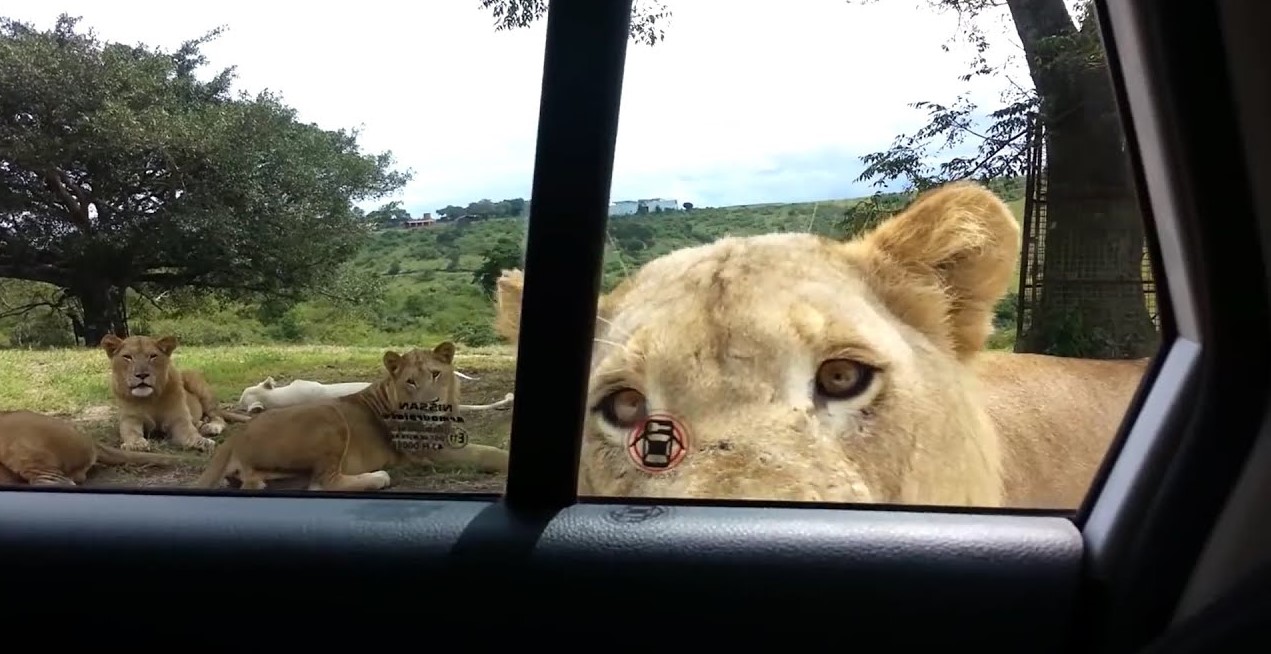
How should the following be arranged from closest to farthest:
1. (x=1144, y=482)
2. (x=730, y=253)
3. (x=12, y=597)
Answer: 1. (x=1144, y=482)
2. (x=12, y=597)
3. (x=730, y=253)

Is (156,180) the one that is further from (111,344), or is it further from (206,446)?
(206,446)

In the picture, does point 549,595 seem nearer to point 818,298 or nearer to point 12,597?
point 818,298

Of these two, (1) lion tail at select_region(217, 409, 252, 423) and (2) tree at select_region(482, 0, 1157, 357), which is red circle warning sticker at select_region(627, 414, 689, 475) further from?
(1) lion tail at select_region(217, 409, 252, 423)

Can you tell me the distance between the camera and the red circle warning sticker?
6.51 feet

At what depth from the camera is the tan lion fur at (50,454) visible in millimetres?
2090

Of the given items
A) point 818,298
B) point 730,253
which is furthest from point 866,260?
point 730,253

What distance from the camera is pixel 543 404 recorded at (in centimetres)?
189

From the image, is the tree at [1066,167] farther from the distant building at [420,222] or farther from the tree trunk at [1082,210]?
the distant building at [420,222]

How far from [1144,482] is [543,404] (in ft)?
3.26

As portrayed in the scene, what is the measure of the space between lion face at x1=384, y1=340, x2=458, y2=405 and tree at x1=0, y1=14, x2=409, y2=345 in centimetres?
19

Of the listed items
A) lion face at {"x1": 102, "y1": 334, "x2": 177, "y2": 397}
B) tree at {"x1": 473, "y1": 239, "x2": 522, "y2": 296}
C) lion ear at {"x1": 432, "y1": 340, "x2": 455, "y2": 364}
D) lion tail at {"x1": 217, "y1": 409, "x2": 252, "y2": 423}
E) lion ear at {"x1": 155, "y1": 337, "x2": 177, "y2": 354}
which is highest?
tree at {"x1": 473, "y1": 239, "x2": 522, "y2": 296}

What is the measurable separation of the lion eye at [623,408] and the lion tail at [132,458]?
2.72ft

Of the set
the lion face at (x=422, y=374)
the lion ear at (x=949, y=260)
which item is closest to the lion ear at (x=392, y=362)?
the lion face at (x=422, y=374)

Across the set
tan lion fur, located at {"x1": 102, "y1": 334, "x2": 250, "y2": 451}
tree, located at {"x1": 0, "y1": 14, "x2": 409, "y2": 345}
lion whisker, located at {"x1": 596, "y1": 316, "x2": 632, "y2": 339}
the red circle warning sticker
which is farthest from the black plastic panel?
tree, located at {"x1": 0, "y1": 14, "x2": 409, "y2": 345}
